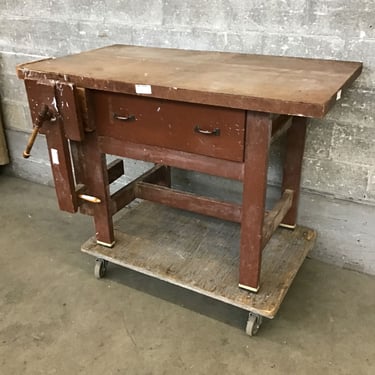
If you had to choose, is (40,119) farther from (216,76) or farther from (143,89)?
(216,76)

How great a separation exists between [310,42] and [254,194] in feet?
2.42

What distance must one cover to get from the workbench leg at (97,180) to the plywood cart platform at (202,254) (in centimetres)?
9

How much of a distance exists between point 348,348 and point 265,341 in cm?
31

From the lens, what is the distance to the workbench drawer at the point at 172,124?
4.90ft

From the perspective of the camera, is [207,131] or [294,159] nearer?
[207,131]

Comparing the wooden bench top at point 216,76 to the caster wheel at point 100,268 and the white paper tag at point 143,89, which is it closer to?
the white paper tag at point 143,89

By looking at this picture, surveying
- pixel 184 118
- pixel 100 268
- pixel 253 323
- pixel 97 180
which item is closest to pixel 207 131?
pixel 184 118

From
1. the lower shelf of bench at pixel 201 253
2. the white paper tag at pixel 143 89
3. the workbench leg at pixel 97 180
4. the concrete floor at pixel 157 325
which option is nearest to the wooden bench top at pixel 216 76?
the white paper tag at pixel 143 89

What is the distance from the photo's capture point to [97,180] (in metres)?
1.90

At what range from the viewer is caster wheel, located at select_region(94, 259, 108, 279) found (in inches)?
82.7

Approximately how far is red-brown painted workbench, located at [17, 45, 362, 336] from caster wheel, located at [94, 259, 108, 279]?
0.29 ft

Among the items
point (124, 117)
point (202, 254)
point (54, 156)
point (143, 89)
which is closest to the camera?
point (143, 89)

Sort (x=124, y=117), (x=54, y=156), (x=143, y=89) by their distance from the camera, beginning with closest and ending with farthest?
(x=143, y=89) < (x=124, y=117) < (x=54, y=156)

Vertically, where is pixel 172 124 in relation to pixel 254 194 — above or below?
above
